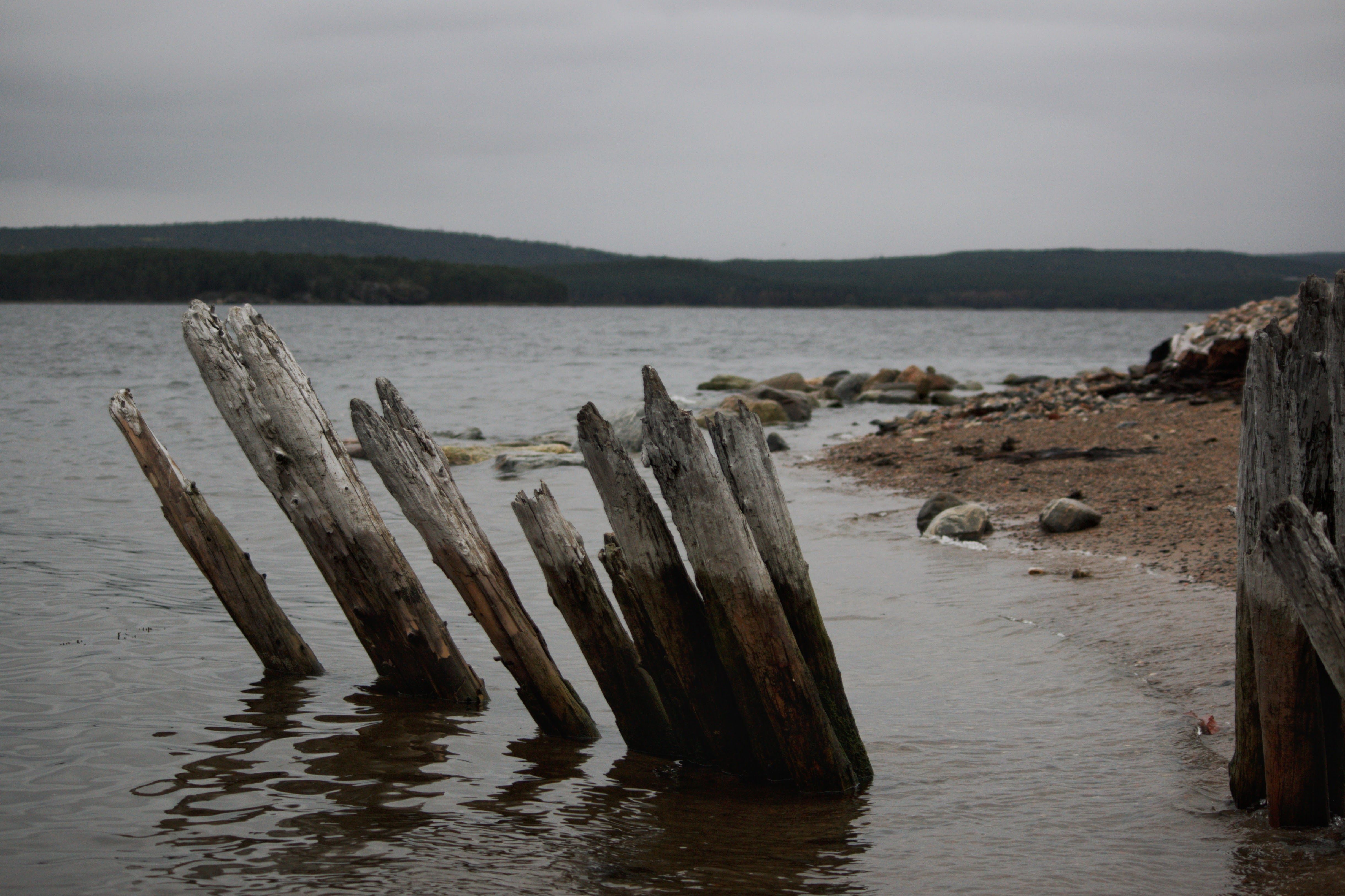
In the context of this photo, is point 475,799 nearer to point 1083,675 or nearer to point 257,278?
point 1083,675

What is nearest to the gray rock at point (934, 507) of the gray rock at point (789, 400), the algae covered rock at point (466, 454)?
the algae covered rock at point (466, 454)

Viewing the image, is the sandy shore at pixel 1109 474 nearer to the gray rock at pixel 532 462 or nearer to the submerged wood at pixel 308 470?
the gray rock at pixel 532 462

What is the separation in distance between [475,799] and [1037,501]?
7.45m

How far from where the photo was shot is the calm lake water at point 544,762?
350cm

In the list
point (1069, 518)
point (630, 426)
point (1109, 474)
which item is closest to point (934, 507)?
point (1069, 518)

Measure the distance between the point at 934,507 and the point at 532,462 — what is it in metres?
6.92

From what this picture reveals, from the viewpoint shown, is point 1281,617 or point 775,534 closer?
point 1281,617

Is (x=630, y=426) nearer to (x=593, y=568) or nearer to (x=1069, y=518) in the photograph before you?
(x=1069, y=518)

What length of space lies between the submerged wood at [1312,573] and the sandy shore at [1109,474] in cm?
312

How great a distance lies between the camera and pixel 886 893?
3.37 m

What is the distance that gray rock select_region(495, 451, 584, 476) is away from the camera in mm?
14641

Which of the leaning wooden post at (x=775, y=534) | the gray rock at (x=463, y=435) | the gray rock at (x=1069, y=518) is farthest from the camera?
the gray rock at (x=463, y=435)

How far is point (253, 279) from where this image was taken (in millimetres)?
113750

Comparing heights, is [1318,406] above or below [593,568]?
above
